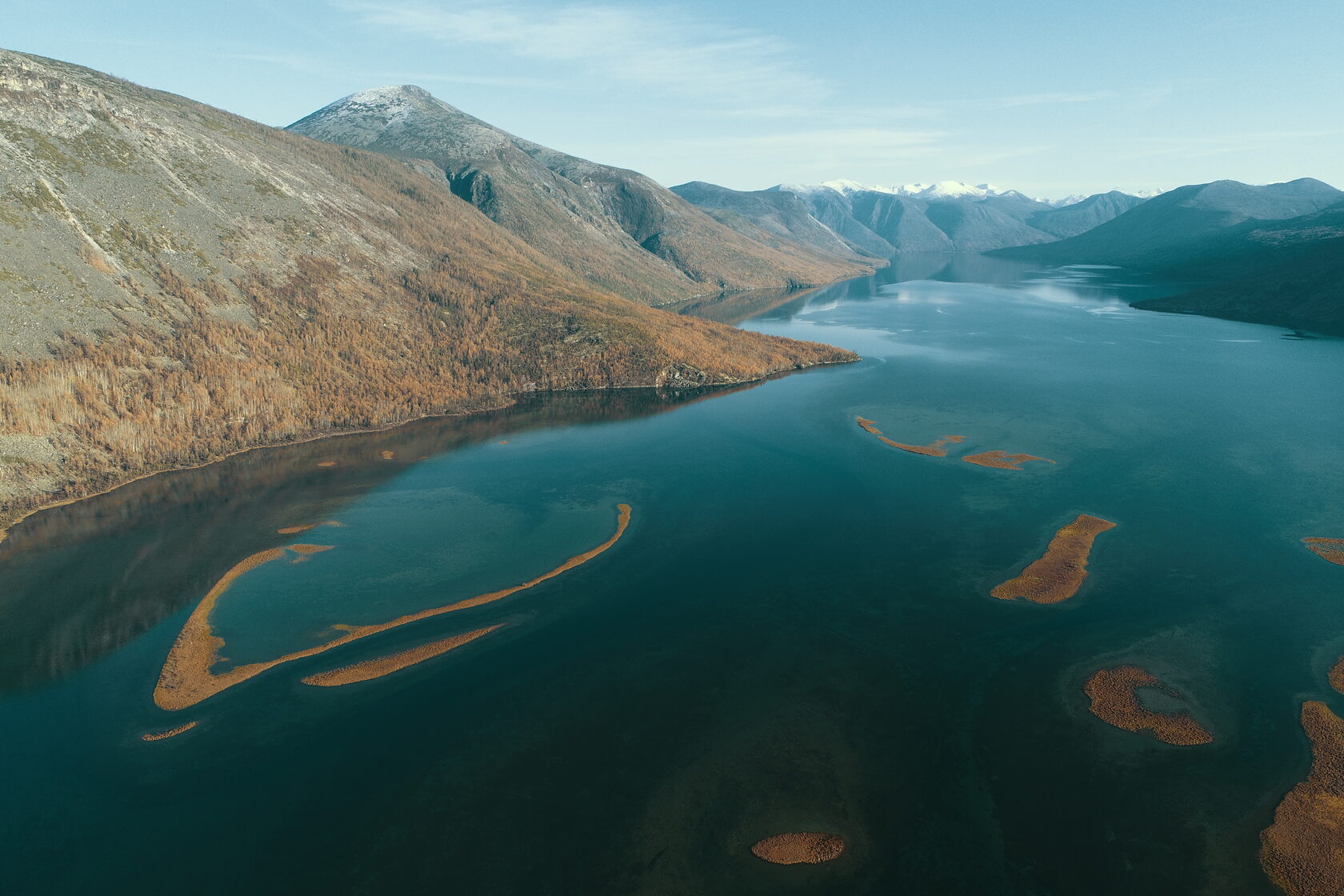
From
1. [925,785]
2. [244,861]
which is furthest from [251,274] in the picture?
[925,785]

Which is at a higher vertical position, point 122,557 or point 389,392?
point 389,392

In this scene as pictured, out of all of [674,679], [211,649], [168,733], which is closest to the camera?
[168,733]

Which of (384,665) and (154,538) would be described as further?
(154,538)

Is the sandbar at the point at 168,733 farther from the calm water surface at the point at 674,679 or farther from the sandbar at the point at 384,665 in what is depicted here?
the sandbar at the point at 384,665

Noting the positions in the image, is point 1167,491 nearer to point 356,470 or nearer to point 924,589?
point 924,589

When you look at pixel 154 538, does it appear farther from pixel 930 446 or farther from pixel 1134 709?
pixel 930 446

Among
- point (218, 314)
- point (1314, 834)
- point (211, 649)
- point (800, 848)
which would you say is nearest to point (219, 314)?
point (218, 314)

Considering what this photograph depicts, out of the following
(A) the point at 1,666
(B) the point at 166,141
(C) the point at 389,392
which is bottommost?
(A) the point at 1,666
